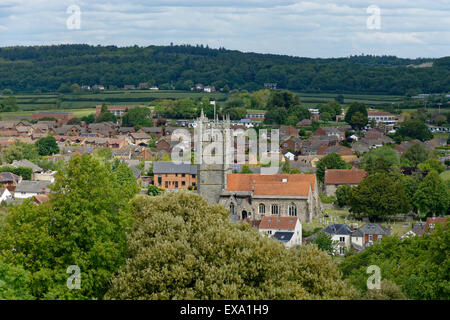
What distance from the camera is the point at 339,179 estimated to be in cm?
5675

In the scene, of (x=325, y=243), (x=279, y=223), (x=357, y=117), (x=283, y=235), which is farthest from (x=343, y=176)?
(x=357, y=117)

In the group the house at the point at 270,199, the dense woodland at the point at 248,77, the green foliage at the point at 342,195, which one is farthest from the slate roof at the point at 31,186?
the dense woodland at the point at 248,77

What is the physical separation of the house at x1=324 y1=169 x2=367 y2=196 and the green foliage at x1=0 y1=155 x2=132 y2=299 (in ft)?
122

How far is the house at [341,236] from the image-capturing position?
3903cm

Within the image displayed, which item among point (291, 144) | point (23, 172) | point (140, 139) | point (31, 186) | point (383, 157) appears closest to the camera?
point (31, 186)

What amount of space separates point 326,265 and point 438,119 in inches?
3726

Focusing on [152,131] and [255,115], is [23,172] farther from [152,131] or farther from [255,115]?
[255,115]

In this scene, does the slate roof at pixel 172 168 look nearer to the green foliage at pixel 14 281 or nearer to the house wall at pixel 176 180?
Answer: the house wall at pixel 176 180

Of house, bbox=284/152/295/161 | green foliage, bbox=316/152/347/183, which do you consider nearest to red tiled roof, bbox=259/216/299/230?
green foliage, bbox=316/152/347/183

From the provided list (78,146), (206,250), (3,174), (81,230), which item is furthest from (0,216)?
(78,146)

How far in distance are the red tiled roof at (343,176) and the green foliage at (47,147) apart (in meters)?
40.1

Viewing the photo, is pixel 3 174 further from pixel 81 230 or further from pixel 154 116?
pixel 154 116

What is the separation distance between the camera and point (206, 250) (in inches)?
761

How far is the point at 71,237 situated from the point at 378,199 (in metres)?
30.2
